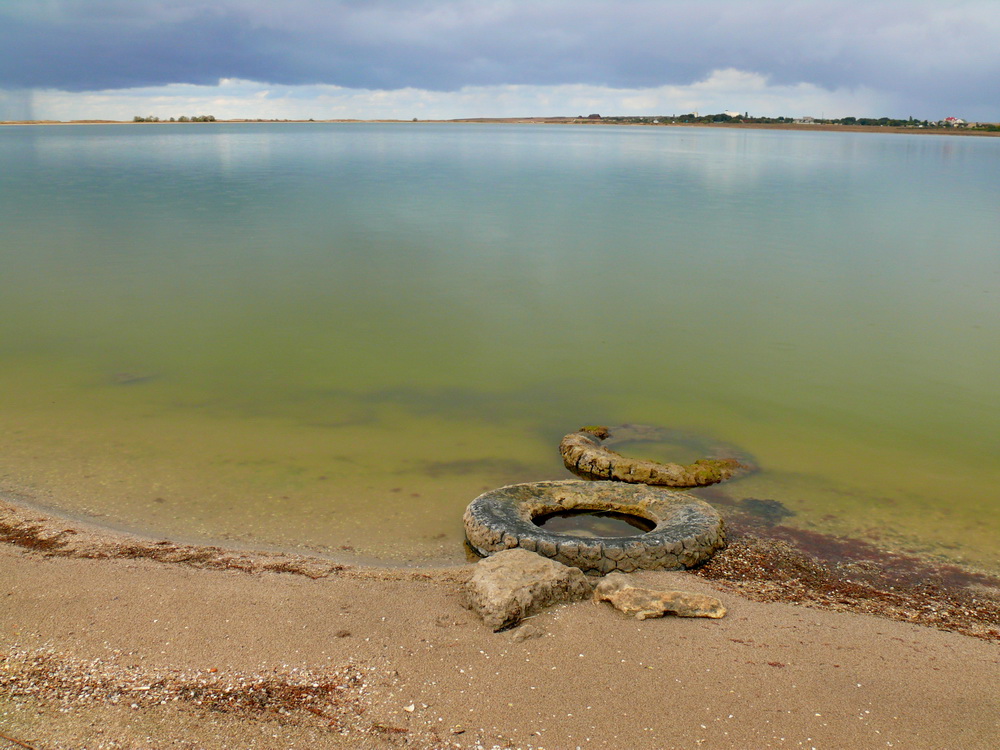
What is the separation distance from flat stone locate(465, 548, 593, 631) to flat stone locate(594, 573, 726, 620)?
19 cm

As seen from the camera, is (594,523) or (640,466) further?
(640,466)

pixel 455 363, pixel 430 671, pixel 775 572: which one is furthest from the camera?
pixel 455 363

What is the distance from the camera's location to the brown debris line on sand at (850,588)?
5457 mm

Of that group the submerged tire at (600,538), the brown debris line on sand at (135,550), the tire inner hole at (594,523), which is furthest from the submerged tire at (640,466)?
the brown debris line on sand at (135,550)

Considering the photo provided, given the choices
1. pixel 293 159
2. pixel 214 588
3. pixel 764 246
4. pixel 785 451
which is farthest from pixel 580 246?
pixel 293 159

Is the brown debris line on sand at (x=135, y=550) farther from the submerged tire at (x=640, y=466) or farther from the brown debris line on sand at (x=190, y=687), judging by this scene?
the submerged tire at (x=640, y=466)

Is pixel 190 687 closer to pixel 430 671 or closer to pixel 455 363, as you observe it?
pixel 430 671

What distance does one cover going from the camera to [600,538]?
245 inches

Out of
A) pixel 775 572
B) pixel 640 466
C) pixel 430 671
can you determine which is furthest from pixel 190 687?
pixel 640 466

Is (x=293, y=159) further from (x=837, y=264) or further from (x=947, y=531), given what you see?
(x=947, y=531)

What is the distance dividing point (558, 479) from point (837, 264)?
49.3 feet

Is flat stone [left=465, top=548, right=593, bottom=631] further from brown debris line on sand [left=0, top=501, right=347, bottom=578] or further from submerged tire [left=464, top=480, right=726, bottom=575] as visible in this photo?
brown debris line on sand [left=0, top=501, right=347, bottom=578]

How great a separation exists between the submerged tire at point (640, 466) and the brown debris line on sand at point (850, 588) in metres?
1.24

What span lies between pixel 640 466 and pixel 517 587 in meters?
3.04
